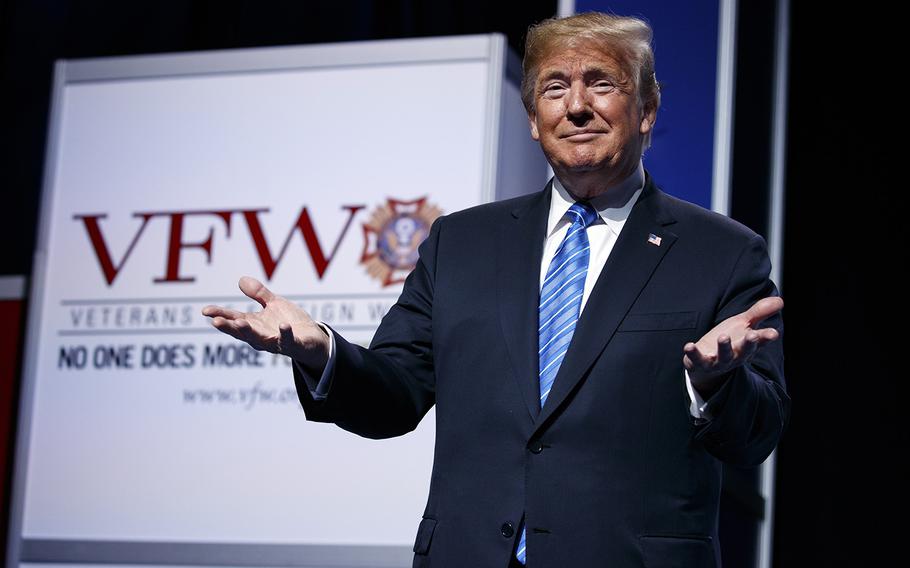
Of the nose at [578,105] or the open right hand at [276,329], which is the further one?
the nose at [578,105]

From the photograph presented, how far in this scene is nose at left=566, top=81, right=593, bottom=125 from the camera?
6.09 feet

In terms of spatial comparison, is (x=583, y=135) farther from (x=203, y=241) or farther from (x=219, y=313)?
(x=203, y=241)

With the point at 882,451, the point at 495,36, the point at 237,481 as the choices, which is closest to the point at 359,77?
the point at 495,36

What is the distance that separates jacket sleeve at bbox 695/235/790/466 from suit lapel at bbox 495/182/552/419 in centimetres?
24

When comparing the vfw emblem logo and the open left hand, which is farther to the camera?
the vfw emblem logo

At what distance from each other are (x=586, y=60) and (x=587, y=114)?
8cm

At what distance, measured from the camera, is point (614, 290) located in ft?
5.74

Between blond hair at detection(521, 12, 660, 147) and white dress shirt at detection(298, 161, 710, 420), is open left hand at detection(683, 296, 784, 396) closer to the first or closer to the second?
white dress shirt at detection(298, 161, 710, 420)

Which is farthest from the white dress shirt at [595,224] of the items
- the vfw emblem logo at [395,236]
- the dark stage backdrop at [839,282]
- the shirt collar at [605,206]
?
the dark stage backdrop at [839,282]

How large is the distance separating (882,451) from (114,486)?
215cm

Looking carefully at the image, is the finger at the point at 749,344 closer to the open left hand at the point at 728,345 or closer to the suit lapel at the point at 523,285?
the open left hand at the point at 728,345

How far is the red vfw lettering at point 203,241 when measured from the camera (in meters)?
3.28

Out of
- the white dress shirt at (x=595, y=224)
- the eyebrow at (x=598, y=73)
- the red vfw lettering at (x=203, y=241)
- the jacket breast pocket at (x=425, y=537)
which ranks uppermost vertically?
the eyebrow at (x=598, y=73)

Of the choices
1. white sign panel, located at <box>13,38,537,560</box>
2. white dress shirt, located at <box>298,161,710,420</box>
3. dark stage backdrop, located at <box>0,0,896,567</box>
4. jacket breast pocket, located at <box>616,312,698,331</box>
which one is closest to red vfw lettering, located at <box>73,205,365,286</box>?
white sign panel, located at <box>13,38,537,560</box>
